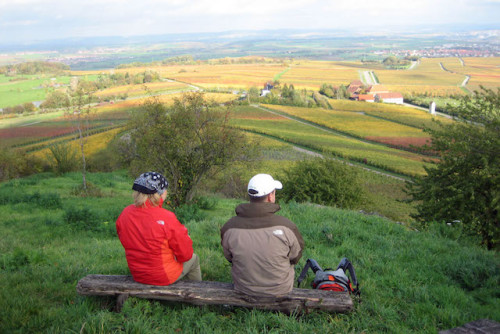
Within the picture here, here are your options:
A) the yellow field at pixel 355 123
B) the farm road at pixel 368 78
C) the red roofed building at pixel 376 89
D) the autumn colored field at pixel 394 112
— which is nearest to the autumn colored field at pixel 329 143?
the yellow field at pixel 355 123

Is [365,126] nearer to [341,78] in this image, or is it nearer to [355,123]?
[355,123]

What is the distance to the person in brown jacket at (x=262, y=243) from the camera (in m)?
3.92

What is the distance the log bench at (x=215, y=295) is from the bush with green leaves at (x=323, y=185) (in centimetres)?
1644

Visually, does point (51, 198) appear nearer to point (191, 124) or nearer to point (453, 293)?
point (191, 124)

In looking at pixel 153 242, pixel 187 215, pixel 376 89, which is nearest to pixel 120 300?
pixel 153 242

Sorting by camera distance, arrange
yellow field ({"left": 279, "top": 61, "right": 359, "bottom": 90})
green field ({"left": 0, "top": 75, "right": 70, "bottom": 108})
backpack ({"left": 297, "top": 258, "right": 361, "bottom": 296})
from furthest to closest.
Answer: yellow field ({"left": 279, "top": 61, "right": 359, "bottom": 90}), green field ({"left": 0, "top": 75, "right": 70, "bottom": 108}), backpack ({"left": 297, "top": 258, "right": 361, "bottom": 296})

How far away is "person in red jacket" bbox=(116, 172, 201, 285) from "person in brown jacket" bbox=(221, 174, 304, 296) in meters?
0.64

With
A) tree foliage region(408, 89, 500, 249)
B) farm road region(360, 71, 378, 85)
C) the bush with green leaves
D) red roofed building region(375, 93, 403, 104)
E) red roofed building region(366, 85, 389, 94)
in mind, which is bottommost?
red roofed building region(375, 93, 403, 104)

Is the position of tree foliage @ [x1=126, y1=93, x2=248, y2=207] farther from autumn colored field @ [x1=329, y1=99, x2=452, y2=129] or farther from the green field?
autumn colored field @ [x1=329, y1=99, x2=452, y2=129]

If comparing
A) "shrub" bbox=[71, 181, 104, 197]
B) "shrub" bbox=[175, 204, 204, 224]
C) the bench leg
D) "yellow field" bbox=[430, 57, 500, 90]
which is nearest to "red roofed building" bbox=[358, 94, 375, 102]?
"yellow field" bbox=[430, 57, 500, 90]

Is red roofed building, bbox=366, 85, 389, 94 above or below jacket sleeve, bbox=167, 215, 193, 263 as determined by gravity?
below

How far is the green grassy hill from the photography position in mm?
3826

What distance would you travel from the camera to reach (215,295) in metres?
4.12

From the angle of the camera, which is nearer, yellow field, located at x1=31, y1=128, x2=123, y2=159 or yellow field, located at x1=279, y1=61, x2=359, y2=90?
yellow field, located at x1=31, y1=128, x2=123, y2=159
